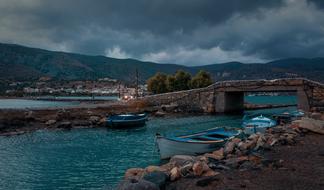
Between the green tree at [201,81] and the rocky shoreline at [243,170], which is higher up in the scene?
the green tree at [201,81]

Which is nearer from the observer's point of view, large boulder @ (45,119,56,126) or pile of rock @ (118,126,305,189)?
pile of rock @ (118,126,305,189)

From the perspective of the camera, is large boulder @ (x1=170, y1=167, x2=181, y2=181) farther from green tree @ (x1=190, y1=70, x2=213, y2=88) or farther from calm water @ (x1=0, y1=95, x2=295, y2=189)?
green tree @ (x1=190, y1=70, x2=213, y2=88)

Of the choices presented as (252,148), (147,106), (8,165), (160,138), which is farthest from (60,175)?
(147,106)

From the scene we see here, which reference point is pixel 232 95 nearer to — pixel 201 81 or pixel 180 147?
pixel 201 81

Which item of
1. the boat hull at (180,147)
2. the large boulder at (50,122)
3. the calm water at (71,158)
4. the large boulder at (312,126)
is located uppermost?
the large boulder at (312,126)

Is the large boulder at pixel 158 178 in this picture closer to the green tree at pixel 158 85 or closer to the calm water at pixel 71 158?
the calm water at pixel 71 158

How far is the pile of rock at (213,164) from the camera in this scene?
42.8 ft

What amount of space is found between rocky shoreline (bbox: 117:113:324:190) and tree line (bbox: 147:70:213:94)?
205 feet

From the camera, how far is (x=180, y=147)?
860 inches

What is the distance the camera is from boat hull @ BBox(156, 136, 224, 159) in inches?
856

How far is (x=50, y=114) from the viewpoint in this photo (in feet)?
161

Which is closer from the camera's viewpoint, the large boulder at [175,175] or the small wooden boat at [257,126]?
the large boulder at [175,175]

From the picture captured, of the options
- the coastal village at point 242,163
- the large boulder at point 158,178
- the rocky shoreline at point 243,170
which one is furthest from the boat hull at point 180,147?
the large boulder at point 158,178

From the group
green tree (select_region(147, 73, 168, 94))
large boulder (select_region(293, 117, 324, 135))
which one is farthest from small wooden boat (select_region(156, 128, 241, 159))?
green tree (select_region(147, 73, 168, 94))
